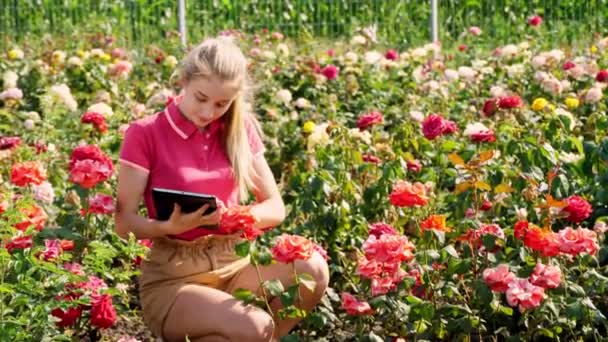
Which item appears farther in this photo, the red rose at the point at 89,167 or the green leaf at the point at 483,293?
the red rose at the point at 89,167

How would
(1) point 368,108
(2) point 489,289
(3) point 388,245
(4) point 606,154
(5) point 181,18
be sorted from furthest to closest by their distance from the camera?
(5) point 181,18 < (1) point 368,108 < (4) point 606,154 < (2) point 489,289 < (3) point 388,245

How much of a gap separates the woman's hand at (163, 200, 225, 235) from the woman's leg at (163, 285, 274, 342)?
0.76ft

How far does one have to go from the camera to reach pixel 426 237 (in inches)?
160

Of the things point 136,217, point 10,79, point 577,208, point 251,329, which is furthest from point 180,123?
point 10,79

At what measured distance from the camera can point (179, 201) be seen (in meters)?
3.76

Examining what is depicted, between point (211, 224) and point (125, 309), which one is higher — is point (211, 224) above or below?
above

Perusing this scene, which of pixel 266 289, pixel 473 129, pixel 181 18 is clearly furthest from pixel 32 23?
pixel 266 289

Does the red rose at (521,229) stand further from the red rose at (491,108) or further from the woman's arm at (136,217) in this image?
the red rose at (491,108)

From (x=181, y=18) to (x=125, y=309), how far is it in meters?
6.66

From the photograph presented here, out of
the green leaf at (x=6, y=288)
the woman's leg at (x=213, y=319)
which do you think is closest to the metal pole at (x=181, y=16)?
the woman's leg at (x=213, y=319)

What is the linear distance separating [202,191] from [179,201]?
10.6 inches

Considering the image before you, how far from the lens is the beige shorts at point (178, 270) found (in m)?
3.99

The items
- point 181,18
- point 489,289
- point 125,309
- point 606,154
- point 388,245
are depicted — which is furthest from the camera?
point 181,18

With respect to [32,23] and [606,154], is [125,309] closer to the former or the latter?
[606,154]
